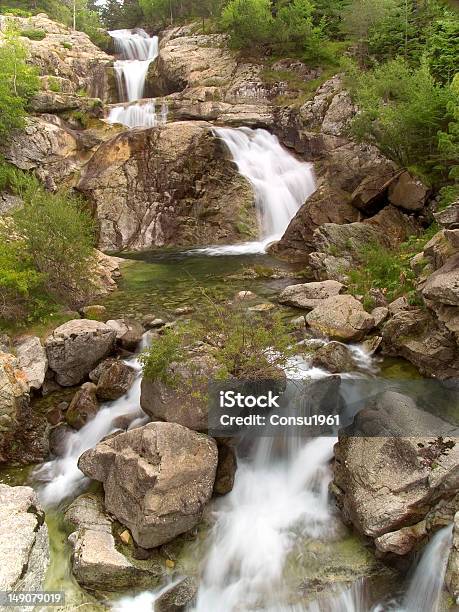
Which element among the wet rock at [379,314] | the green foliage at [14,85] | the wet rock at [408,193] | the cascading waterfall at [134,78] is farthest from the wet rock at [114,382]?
the cascading waterfall at [134,78]

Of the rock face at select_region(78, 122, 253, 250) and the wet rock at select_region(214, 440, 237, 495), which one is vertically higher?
the rock face at select_region(78, 122, 253, 250)

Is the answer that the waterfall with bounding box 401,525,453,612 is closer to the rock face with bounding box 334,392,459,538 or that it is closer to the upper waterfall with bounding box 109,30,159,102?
the rock face with bounding box 334,392,459,538

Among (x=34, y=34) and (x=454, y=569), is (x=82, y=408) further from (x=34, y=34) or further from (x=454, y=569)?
(x=34, y=34)

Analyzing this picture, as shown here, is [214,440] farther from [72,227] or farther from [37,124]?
[37,124]

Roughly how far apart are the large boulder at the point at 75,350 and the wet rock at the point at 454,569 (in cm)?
715

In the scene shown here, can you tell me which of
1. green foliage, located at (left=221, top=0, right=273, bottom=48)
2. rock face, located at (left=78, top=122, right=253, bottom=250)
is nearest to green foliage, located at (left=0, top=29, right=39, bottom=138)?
rock face, located at (left=78, top=122, right=253, bottom=250)

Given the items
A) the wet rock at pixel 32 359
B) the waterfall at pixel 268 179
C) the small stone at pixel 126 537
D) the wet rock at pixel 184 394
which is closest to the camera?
the small stone at pixel 126 537

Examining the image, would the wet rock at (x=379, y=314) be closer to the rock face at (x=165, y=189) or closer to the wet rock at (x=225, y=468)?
the wet rock at (x=225, y=468)

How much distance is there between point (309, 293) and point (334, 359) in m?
3.76

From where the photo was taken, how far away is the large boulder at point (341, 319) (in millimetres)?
9719

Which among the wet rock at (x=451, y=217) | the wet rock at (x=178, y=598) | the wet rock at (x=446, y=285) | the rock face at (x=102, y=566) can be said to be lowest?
the wet rock at (x=178, y=598)

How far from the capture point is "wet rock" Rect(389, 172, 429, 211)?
1556 cm

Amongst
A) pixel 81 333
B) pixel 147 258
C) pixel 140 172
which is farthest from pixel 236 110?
pixel 81 333

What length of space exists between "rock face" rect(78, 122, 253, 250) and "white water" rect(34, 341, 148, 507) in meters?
13.2
